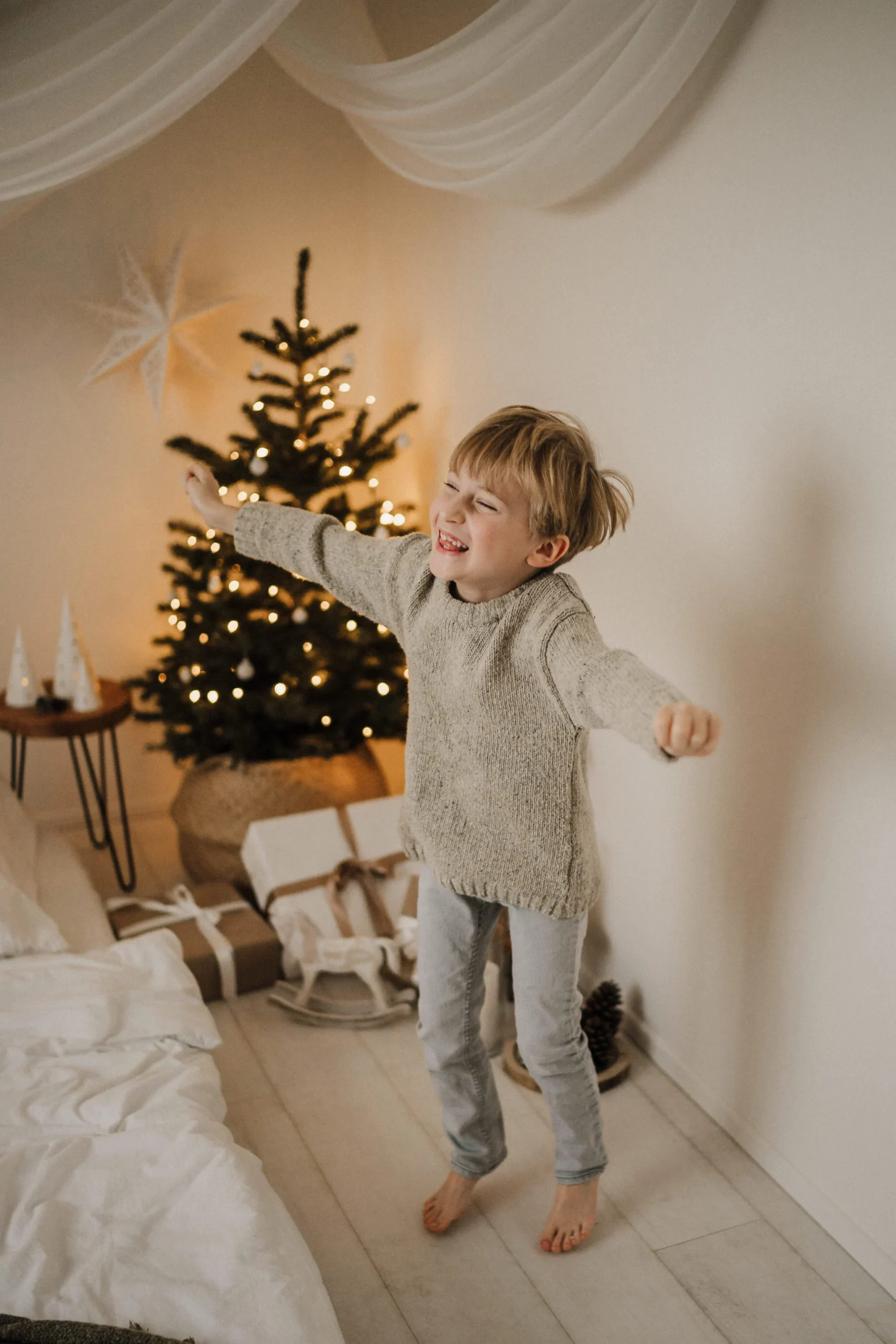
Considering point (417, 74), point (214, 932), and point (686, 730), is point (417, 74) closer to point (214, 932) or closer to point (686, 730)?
point (686, 730)

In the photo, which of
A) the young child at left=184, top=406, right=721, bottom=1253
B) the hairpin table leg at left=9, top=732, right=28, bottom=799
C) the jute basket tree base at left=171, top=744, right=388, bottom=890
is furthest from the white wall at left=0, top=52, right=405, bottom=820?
the young child at left=184, top=406, right=721, bottom=1253

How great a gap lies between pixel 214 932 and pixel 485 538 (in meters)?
1.32

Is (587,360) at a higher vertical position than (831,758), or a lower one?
higher

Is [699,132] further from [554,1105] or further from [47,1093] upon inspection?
[47,1093]

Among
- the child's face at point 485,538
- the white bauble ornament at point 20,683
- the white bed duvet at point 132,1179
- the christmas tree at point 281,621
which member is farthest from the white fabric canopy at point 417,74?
the white bed duvet at point 132,1179

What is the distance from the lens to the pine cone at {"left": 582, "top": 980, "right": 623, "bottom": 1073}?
204 centimetres

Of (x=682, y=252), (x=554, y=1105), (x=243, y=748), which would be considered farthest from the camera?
(x=243, y=748)

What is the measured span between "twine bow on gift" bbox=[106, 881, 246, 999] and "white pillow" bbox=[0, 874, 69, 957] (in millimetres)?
321

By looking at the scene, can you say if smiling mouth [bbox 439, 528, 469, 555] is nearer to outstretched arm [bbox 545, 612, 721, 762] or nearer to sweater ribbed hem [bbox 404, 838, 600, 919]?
outstretched arm [bbox 545, 612, 721, 762]

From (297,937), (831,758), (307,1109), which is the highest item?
(831,758)

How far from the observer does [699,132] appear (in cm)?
173

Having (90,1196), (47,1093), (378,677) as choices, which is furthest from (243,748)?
(90,1196)

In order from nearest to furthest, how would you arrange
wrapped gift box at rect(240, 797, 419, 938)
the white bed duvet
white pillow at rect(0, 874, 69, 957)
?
the white bed duvet → white pillow at rect(0, 874, 69, 957) → wrapped gift box at rect(240, 797, 419, 938)

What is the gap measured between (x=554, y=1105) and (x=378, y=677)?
1313 mm
